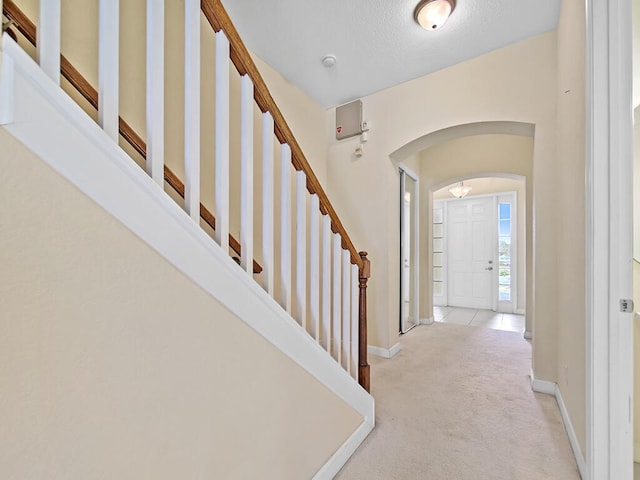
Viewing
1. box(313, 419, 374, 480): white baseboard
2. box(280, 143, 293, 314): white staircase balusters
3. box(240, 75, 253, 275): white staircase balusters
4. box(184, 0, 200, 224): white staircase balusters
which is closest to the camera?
box(184, 0, 200, 224): white staircase balusters

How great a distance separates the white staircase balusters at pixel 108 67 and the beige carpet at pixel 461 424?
176 centimetres

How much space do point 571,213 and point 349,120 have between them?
2249mm

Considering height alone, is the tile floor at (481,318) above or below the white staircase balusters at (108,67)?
below

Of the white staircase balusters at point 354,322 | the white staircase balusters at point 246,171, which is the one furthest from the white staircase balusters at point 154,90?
the white staircase balusters at point 354,322

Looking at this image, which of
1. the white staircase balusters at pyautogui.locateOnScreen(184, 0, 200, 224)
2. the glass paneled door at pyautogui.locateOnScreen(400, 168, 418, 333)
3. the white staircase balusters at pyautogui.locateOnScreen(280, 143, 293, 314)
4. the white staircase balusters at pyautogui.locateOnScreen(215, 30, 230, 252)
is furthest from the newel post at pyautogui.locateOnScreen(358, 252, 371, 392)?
the glass paneled door at pyautogui.locateOnScreen(400, 168, 418, 333)

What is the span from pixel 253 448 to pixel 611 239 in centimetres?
161

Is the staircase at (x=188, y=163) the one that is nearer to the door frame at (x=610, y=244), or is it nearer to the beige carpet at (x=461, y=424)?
the beige carpet at (x=461, y=424)

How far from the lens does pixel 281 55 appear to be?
99.3 inches

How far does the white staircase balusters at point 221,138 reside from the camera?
1005 millimetres

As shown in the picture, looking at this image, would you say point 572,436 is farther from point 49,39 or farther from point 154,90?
point 49,39

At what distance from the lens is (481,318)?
458 centimetres

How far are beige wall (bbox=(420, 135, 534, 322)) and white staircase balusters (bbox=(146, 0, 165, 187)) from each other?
4.03 meters

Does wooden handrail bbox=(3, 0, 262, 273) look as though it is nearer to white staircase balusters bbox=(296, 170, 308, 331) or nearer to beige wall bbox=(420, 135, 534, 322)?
white staircase balusters bbox=(296, 170, 308, 331)

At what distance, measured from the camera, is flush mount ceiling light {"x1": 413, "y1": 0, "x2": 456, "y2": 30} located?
1973 millimetres
